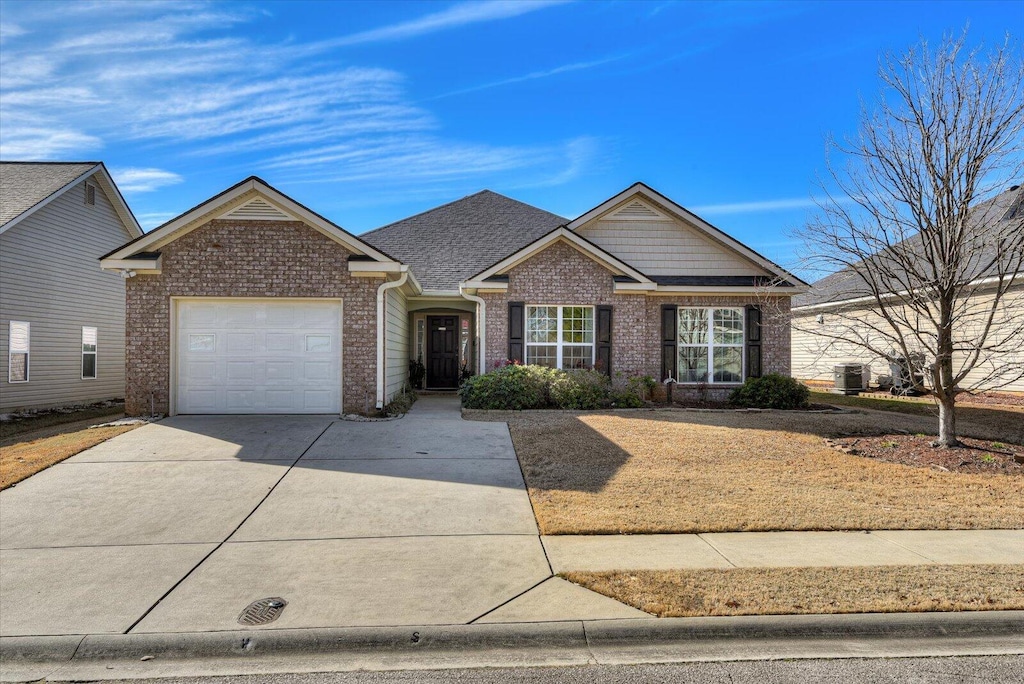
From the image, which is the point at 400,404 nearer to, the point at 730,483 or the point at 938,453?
the point at 730,483

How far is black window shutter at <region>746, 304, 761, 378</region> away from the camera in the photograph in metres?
16.1

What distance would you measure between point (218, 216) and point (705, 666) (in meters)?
12.1

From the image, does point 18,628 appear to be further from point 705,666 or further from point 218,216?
point 218,216

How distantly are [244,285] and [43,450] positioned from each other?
442cm

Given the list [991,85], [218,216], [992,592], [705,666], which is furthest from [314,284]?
[991,85]

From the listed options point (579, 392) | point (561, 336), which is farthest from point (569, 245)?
point (579, 392)

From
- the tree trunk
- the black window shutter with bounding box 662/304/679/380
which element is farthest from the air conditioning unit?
the tree trunk

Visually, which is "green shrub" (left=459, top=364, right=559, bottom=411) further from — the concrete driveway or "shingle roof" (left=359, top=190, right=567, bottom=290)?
"shingle roof" (left=359, top=190, right=567, bottom=290)

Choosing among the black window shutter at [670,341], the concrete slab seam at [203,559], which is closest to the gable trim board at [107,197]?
the concrete slab seam at [203,559]

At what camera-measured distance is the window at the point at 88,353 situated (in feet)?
59.0

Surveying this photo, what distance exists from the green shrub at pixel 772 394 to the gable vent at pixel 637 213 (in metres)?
5.26

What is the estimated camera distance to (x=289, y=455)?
9102mm

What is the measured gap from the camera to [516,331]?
15.2 meters

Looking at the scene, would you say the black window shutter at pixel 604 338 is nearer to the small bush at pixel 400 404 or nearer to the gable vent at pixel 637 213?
the gable vent at pixel 637 213
